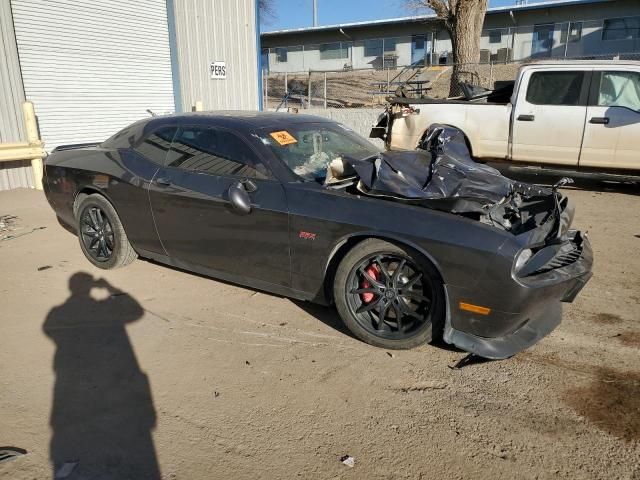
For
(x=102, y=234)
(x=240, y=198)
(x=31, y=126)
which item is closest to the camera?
(x=240, y=198)

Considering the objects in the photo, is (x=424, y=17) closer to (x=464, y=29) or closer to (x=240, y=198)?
(x=464, y=29)

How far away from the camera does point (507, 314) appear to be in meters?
2.92

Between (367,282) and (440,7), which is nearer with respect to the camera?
(367,282)

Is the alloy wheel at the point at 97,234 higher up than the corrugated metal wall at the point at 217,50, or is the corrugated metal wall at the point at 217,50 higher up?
the corrugated metal wall at the point at 217,50

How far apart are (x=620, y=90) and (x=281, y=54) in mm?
31170

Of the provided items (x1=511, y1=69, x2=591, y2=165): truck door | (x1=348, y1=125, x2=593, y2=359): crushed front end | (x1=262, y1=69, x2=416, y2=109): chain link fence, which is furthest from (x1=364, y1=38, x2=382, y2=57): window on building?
(x1=348, y1=125, x2=593, y2=359): crushed front end

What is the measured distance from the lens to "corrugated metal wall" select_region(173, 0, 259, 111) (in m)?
11.8

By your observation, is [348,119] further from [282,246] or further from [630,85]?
[282,246]

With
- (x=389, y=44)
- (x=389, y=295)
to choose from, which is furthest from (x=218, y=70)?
(x=389, y=44)

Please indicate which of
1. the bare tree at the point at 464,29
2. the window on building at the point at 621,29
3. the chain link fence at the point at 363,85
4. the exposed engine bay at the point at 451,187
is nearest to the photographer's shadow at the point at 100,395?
the exposed engine bay at the point at 451,187

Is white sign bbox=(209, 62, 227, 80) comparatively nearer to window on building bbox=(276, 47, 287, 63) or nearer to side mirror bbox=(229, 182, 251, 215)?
side mirror bbox=(229, 182, 251, 215)

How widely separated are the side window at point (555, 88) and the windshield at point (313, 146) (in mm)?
4676

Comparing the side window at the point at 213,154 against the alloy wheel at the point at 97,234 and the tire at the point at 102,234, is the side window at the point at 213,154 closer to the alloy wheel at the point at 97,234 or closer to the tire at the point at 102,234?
the tire at the point at 102,234

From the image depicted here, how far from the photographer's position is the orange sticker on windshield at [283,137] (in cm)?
400
